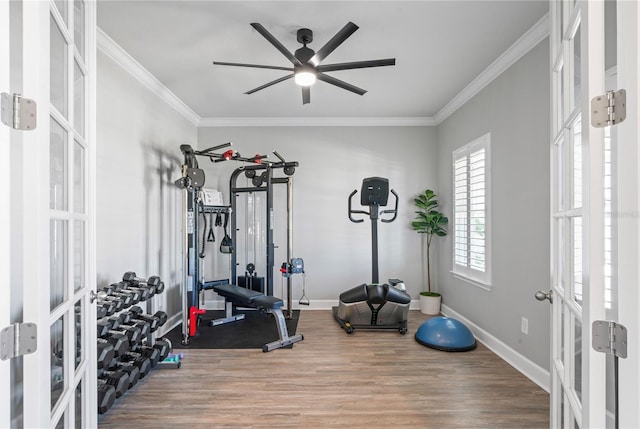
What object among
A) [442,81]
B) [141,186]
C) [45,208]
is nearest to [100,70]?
[141,186]

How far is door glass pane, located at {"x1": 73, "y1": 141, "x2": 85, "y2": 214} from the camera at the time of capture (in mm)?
1318

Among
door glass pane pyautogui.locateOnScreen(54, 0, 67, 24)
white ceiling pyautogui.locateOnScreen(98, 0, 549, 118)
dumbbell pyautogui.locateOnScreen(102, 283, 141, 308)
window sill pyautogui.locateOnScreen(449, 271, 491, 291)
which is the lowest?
window sill pyautogui.locateOnScreen(449, 271, 491, 291)

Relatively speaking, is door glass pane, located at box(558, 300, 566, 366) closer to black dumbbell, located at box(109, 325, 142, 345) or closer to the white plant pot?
black dumbbell, located at box(109, 325, 142, 345)

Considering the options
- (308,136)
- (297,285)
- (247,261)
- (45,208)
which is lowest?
(297,285)

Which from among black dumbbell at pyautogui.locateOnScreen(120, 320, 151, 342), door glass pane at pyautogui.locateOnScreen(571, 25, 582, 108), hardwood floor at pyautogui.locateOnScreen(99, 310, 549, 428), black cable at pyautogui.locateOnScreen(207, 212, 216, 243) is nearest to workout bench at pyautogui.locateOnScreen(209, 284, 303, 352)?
hardwood floor at pyautogui.locateOnScreen(99, 310, 549, 428)

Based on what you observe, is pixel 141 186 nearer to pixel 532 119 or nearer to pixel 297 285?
pixel 297 285

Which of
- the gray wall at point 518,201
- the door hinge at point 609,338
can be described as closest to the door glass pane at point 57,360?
the door hinge at point 609,338

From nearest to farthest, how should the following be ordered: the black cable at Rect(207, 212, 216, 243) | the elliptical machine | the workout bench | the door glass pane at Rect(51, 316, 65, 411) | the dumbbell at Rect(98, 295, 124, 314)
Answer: the door glass pane at Rect(51, 316, 65, 411)
the dumbbell at Rect(98, 295, 124, 314)
the workout bench
the elliptical machine
the black cable at Rect(207, 212, 216, 243)

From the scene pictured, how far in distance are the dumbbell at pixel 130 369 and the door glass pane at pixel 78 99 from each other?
158 cm

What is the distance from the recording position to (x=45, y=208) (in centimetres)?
96

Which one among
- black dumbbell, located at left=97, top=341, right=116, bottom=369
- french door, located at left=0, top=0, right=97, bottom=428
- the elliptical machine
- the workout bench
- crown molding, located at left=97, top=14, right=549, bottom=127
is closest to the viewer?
french door, located at left=0, top=0, right=97, bottom=428

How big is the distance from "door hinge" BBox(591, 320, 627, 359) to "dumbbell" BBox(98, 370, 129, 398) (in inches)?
95.0

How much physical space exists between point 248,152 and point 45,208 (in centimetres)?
368

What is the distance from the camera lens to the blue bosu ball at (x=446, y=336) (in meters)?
3.00
